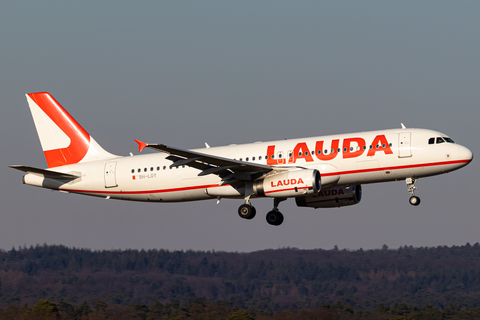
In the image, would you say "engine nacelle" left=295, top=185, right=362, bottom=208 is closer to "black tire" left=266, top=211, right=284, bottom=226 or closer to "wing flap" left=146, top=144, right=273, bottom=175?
"black tire" left=266, top=211, right=284, bottom=226

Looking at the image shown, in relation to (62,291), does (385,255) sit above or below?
above

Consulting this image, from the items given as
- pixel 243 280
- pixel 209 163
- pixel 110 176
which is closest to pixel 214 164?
pixel 209 163

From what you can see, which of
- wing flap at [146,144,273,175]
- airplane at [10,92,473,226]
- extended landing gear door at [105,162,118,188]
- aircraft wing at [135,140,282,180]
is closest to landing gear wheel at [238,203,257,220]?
airplane at [10,92,473,226]

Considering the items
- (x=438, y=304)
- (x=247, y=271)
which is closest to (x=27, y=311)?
(x=247, y=271)

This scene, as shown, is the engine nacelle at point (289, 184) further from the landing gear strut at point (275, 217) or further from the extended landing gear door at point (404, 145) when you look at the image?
the extended landing gear door at point (404, 145)

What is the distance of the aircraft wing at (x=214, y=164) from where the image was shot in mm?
39312

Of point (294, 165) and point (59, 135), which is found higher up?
point (59, 135)

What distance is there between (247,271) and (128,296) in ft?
93.0

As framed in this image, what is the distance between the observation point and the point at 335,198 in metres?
47.3

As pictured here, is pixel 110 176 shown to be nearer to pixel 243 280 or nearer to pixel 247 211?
pixel 247 211

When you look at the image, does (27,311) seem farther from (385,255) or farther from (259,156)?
(385,255)

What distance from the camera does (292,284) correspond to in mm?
130250

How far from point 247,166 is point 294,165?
3.26m

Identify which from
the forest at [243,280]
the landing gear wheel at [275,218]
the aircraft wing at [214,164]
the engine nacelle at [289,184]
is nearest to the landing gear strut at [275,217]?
the landing gear wheel at [275,218]
